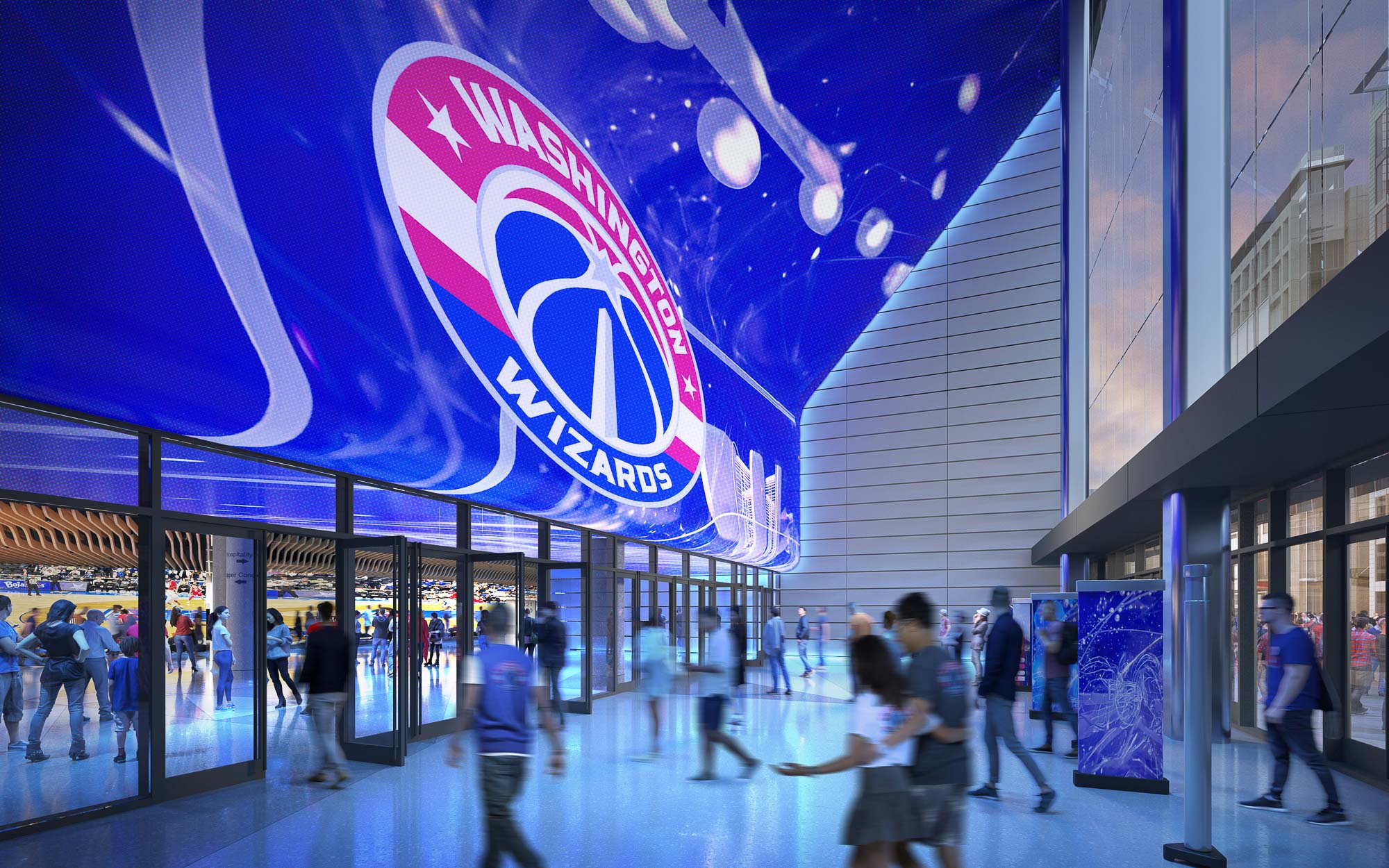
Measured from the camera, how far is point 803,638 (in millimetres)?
22078

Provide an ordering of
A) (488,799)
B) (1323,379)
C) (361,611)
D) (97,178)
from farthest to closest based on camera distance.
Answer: (361,611), (1323,379), (97,178), (488,799)

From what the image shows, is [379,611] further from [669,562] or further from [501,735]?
[669,562]

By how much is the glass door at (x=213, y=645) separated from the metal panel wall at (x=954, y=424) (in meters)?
18.3

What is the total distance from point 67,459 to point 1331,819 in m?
8.76

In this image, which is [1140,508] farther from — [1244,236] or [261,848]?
[261,848]

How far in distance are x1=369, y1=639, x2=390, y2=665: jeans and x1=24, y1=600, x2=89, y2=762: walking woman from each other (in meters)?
3.12

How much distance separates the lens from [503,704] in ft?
13.9

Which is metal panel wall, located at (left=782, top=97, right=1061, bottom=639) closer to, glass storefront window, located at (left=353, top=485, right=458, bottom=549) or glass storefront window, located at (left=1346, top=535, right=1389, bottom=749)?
glass storefront window, located at (left=1346, top=535, right=1389, bottom=749)

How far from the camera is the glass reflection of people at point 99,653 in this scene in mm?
6916

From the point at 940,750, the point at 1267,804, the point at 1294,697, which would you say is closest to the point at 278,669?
the point at 940,750

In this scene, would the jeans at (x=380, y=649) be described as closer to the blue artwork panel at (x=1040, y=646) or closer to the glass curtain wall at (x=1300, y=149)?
the blue artwork panel at (x=1040, y=646)

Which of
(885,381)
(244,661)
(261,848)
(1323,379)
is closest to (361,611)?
(244,661)

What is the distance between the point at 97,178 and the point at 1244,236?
8.91m

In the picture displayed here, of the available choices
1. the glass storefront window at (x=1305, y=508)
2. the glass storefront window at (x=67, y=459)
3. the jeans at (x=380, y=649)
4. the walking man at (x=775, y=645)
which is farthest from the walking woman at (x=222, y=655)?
the glass storefront window at (x=1305, y=508)
